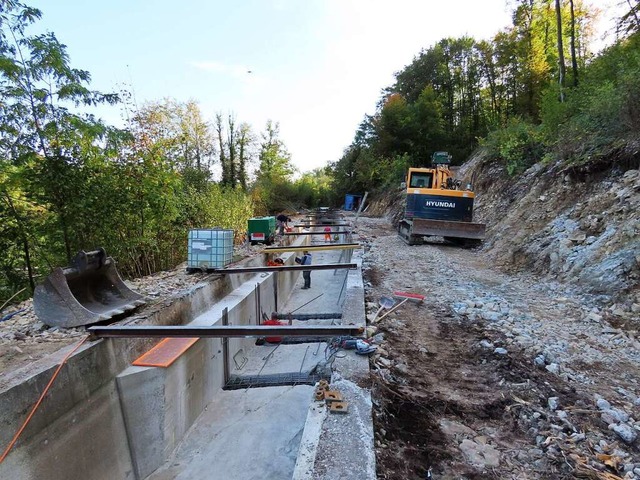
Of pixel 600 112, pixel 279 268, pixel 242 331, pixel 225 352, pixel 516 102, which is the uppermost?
pixel 516 102

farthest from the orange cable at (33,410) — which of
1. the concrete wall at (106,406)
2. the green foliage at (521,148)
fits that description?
the green foliage at (521,148)

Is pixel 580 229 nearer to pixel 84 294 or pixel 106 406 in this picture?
pixel 106 406

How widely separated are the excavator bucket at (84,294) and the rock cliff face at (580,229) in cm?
603

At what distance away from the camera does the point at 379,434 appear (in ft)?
8.11

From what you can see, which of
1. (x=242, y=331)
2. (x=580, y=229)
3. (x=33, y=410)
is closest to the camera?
(x=33, y=410)

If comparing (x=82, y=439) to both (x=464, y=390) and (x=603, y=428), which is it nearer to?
(x=464, y=390)

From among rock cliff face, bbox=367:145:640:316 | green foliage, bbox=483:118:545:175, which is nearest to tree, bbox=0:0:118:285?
rock cliff face, bbox=367:145:640:316

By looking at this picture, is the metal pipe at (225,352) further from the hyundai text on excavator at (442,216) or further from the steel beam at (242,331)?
the hyundai text on excavator at (442,216)

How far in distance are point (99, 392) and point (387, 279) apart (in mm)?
4793

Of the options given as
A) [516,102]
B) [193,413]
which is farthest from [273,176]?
[193,413]

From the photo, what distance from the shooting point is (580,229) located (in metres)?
Answer: 6.17

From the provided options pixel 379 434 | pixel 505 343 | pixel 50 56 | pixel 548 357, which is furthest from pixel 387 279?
pixel 50 56

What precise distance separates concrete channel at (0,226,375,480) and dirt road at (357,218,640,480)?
33cm

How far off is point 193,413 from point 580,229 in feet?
21.8
